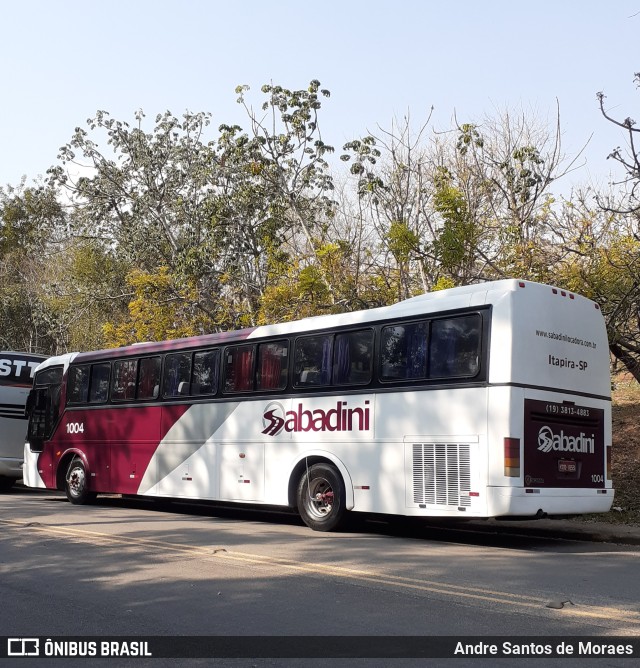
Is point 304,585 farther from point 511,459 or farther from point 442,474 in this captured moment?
point 442,474

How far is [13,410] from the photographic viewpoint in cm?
2195

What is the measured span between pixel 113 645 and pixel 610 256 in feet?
39.3

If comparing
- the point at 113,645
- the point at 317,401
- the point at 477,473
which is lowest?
the point at 113,645

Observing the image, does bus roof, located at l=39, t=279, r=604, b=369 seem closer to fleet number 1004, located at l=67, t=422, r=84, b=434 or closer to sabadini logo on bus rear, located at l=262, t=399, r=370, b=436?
sabadini logo on bus rear, located at l=262, t=399, r=370, b=436

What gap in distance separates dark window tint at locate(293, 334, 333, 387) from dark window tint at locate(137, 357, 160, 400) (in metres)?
3.68

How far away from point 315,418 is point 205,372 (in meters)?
2.88

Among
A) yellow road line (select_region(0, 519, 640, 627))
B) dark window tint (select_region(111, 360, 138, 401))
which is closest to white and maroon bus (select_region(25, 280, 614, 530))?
dark window tint (select_region(111, 360, 138, 401))

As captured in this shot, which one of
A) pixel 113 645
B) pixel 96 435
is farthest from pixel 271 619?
pixel 96 435

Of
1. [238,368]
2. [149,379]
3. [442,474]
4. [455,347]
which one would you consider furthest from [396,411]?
[149,379]

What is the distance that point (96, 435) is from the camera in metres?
17.7

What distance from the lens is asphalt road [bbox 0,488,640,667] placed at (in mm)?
6406

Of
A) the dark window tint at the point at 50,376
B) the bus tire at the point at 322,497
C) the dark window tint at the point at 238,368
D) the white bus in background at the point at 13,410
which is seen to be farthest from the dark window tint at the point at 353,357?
the white bus in background at the point at 13,410

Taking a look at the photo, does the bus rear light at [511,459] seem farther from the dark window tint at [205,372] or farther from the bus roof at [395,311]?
the dark window tint at [205,372]

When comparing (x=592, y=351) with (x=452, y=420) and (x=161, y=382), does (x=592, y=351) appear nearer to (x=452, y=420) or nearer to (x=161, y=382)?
(x=452, y=420)
